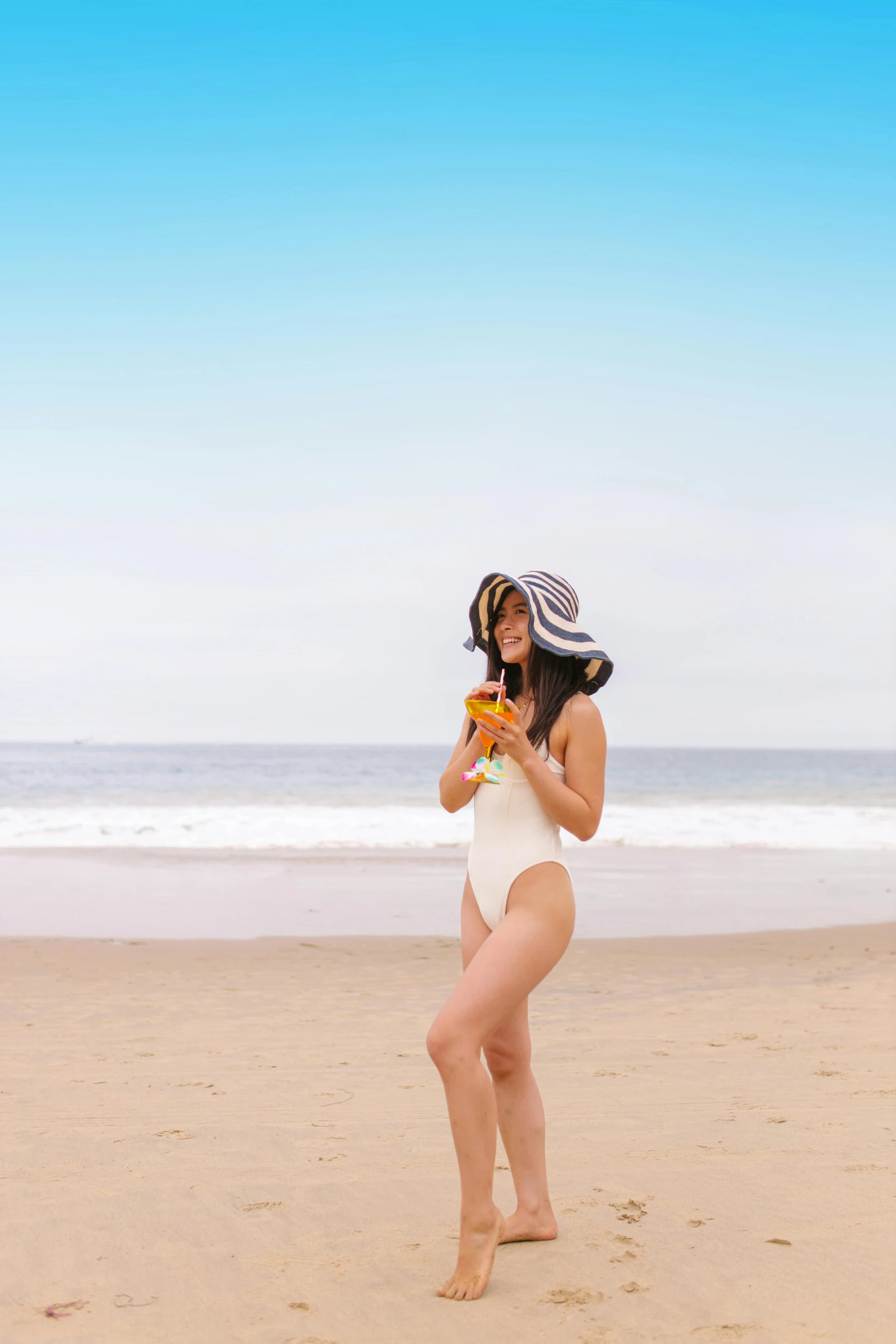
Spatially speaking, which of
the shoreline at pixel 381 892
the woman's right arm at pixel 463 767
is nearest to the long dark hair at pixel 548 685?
the woman's right arm at pixel 463 767

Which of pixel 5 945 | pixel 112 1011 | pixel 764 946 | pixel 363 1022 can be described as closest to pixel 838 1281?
pixel 363 1022

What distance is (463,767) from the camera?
11.0 feet

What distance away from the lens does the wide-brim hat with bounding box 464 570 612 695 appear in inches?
132

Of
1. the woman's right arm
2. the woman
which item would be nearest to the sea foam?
the woman

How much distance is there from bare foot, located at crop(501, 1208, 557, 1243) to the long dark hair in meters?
1.61

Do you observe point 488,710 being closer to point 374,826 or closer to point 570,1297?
Result: point 570,1297

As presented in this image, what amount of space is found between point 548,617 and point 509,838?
716mm

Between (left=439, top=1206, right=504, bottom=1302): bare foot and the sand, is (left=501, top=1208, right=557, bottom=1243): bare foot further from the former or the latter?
(left=439, top=1206, right=504, bottom=1302): bare foot

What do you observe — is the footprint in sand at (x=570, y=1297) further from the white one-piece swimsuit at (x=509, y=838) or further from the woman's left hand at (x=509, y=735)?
the woman's left hand at (x=509, y=735)

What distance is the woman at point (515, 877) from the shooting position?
304 centimetres

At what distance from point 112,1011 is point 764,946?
6294mm

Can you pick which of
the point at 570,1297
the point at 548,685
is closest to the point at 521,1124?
the point at 570,1297

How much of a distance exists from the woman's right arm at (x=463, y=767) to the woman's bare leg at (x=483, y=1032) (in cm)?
37

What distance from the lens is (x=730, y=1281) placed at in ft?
10.9
